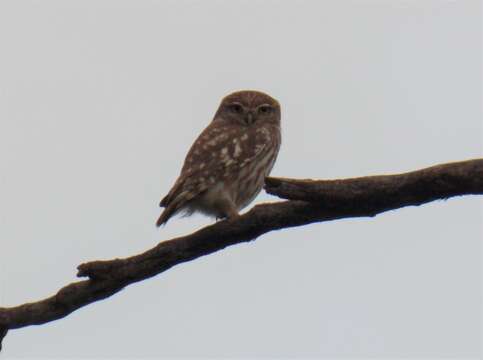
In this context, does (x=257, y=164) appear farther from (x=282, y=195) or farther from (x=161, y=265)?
(x=282, y=195)

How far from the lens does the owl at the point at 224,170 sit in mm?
6383

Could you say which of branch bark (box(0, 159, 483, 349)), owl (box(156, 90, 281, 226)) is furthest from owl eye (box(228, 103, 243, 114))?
branch bark (box(0, 159, 483, 349))

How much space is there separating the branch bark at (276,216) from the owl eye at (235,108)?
3251 mm

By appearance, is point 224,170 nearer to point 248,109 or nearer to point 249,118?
point 249,118

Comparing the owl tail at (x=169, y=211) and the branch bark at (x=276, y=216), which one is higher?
the owl tail at (x=169, y=211)

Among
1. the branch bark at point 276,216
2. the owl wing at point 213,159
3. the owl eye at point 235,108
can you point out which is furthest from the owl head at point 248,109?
the branch bark at point 276,216

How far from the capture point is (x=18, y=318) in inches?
180

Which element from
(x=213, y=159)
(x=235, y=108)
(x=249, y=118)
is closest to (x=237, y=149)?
(x=213, y=159)

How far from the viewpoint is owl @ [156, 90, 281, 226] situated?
638cm

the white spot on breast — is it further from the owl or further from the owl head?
the owl head

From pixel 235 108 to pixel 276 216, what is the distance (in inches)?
141

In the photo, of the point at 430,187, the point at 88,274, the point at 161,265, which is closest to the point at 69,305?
the point at 88,274

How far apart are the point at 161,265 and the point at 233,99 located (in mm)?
3523

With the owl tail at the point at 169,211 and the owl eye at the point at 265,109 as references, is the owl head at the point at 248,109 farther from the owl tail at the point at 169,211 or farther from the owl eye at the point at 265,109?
the owl tail at the point at 169,211
